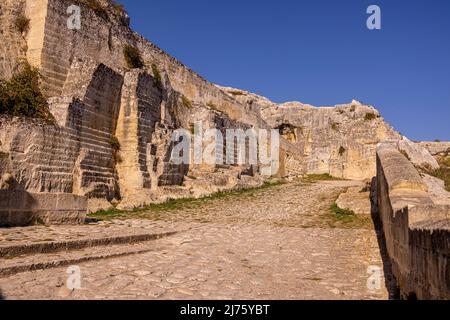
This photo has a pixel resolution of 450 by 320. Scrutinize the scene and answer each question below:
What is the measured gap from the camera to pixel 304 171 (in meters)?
30.3

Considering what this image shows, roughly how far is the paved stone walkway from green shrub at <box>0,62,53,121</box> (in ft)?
14.6

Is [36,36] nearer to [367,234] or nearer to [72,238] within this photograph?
[72,238]

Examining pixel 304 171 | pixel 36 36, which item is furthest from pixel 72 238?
pixel 304 171

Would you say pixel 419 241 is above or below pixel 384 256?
above

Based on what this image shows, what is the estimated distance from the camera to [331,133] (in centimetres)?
3170

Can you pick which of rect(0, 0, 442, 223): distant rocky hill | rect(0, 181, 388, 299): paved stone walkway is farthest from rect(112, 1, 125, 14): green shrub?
rect(0, 181, 388, 299): paved stone walkway

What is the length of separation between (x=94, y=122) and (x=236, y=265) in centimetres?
916

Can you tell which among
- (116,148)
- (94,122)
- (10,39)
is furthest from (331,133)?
(10,39)

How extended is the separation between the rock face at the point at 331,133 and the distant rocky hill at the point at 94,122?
24.1 feet

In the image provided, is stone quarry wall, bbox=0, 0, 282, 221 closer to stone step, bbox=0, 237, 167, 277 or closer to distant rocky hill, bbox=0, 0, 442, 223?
distant rocky hill, bbox=0, 0, 442, 223

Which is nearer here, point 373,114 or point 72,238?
point 72,238

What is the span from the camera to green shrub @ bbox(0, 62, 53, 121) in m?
11.5

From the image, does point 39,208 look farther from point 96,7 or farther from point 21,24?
point 96,7
